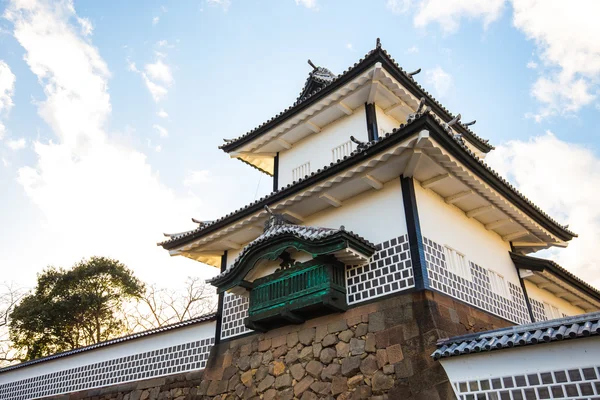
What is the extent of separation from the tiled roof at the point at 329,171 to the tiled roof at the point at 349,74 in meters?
2.36

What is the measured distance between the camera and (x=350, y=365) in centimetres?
697

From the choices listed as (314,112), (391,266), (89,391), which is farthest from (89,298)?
(391,266)

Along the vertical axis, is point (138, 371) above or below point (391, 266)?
below

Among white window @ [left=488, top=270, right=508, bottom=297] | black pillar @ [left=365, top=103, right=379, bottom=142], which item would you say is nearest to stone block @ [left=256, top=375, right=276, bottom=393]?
white window @ [left=488, top=270, right=508, bottom=297]

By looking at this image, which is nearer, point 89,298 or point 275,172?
point 275,172

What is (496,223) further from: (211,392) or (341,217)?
(211,392)

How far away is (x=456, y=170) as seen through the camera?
309 inches

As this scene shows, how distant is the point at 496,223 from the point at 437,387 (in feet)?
15.7

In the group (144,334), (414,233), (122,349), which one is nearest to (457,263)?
(414,233)

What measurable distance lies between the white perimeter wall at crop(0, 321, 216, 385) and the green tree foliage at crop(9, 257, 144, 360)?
6.36 metres

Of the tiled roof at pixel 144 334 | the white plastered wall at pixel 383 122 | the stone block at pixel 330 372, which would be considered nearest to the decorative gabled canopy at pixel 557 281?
the white plastered wall at pixel 383 122

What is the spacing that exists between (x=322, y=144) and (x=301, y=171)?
85cm

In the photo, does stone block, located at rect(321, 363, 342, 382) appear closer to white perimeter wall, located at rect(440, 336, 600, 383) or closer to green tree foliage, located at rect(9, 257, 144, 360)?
white perimeter wall, located at rect(440, 336, 600, 383)

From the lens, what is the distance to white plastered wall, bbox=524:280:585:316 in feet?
35.0
